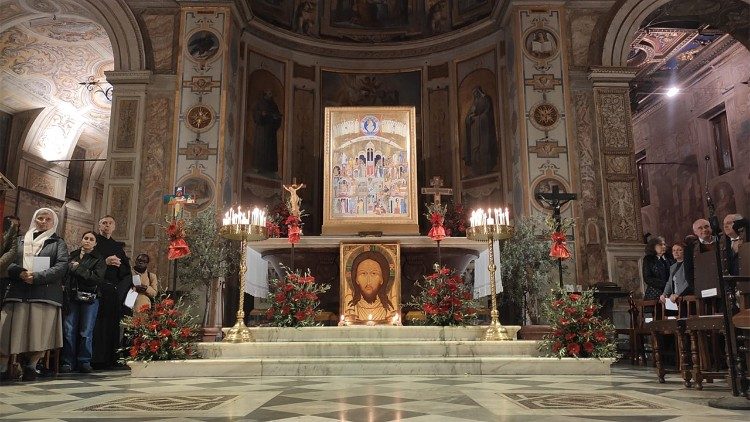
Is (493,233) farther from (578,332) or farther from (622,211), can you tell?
(622,211)

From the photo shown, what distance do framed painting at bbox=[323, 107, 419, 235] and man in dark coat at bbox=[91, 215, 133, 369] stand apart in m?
3.80

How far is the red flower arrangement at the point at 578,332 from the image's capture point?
6.49 meters

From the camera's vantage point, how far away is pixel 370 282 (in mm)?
9211

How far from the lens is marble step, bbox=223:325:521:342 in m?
7.47

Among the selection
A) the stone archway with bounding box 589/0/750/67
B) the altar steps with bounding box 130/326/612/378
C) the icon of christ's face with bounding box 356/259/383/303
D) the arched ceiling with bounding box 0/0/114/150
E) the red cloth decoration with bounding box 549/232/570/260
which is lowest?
the altar steps with bounding box 130/326/612/378

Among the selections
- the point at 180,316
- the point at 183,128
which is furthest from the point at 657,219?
the point at 180,316

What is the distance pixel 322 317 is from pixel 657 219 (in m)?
12.8

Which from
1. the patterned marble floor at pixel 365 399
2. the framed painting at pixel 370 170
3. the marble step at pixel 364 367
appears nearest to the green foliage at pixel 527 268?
the framed painting at pixel 370 170

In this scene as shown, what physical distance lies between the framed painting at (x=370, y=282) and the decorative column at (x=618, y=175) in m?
4.03

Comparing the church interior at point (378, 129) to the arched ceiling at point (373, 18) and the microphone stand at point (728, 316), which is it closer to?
the arched ceiling at point (373, 18)

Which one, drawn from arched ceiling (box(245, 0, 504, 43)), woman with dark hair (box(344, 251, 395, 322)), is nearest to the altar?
woman with dark hair (box(344, 251, 395, 322))

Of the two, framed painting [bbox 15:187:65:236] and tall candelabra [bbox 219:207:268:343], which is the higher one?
framed painting [bbox 15:187:65:236]

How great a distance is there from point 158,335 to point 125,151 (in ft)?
18.3

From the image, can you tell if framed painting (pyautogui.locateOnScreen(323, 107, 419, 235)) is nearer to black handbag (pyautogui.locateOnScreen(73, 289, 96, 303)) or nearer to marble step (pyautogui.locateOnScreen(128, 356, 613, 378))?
marble step (pyautogui.locateOnScreen(128, 356, 613, 378))
